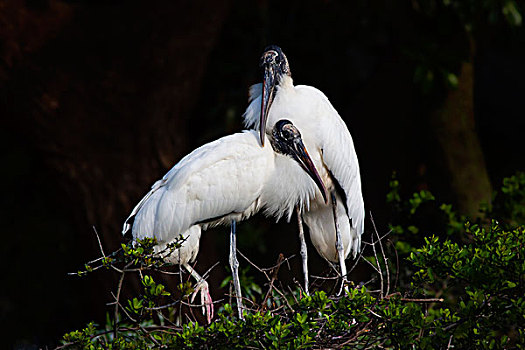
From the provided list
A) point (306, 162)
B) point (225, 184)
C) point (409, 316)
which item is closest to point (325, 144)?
point (306, 162)

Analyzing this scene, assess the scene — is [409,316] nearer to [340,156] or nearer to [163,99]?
[340,156]

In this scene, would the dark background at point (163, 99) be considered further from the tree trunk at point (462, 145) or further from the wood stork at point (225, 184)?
the wood stork at point (225, 184)

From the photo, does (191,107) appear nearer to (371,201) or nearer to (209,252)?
(209,252)

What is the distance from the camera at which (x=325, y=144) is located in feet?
13.3

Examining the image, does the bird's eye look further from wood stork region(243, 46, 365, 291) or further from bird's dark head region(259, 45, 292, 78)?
bird's dark head region(259, 45, 292, 78)

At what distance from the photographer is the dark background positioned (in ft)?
17.2

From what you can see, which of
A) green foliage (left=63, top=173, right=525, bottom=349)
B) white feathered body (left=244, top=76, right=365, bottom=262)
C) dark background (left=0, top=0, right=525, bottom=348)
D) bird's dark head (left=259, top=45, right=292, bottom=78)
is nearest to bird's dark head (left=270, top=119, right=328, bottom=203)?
white feathered body (left=244, top=76, right=365, bottom=262)

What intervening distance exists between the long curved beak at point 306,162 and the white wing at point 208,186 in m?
0.13

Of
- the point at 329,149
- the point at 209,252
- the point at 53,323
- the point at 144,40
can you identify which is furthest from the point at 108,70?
the point at 53,323

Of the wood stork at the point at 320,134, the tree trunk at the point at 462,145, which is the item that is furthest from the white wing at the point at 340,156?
the tree trunk at the point at 462,145

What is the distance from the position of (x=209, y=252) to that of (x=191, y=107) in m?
1.01

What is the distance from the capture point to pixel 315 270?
6.02m

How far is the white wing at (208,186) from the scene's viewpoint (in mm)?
3834

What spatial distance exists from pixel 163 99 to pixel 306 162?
1887 millimetres
